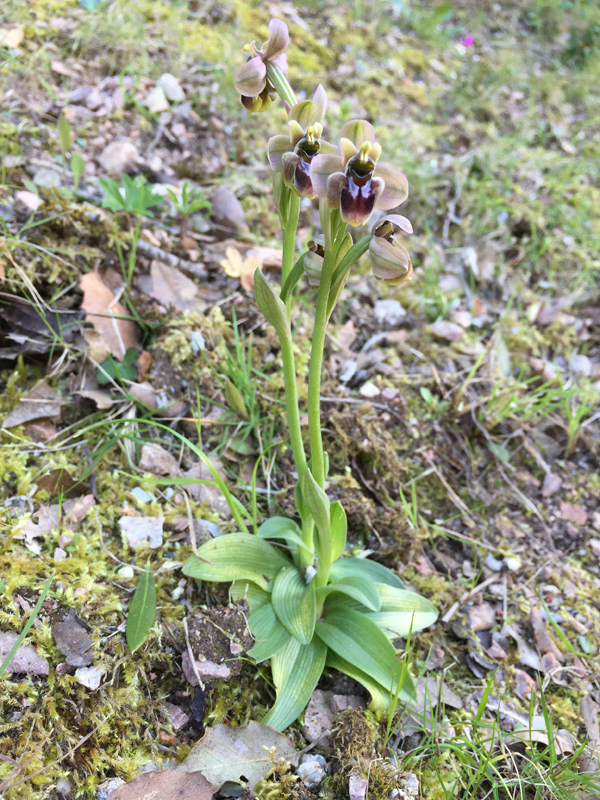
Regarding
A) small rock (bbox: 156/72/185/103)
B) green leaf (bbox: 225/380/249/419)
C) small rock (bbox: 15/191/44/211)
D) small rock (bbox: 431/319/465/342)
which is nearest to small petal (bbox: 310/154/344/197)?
green leaf (bbox: 225/380/249/419)

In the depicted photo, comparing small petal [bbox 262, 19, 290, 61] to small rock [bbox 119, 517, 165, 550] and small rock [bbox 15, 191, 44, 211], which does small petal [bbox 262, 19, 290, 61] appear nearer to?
small rock [bbox 15, 191, 44, 211]

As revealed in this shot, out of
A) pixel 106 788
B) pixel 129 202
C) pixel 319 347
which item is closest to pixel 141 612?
pixel 106 788

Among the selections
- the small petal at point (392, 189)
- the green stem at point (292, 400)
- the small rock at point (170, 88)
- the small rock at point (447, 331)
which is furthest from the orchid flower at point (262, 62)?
the small rock at point (170, 88)

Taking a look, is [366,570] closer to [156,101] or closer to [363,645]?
[363,645]

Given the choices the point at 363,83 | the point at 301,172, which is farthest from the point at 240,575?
the point at 363,83

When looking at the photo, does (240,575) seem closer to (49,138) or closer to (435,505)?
(435,505)

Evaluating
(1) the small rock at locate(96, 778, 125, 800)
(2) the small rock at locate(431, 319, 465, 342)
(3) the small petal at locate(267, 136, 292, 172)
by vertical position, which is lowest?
(1) the small rock at locate(96, 778, 125, 800)
